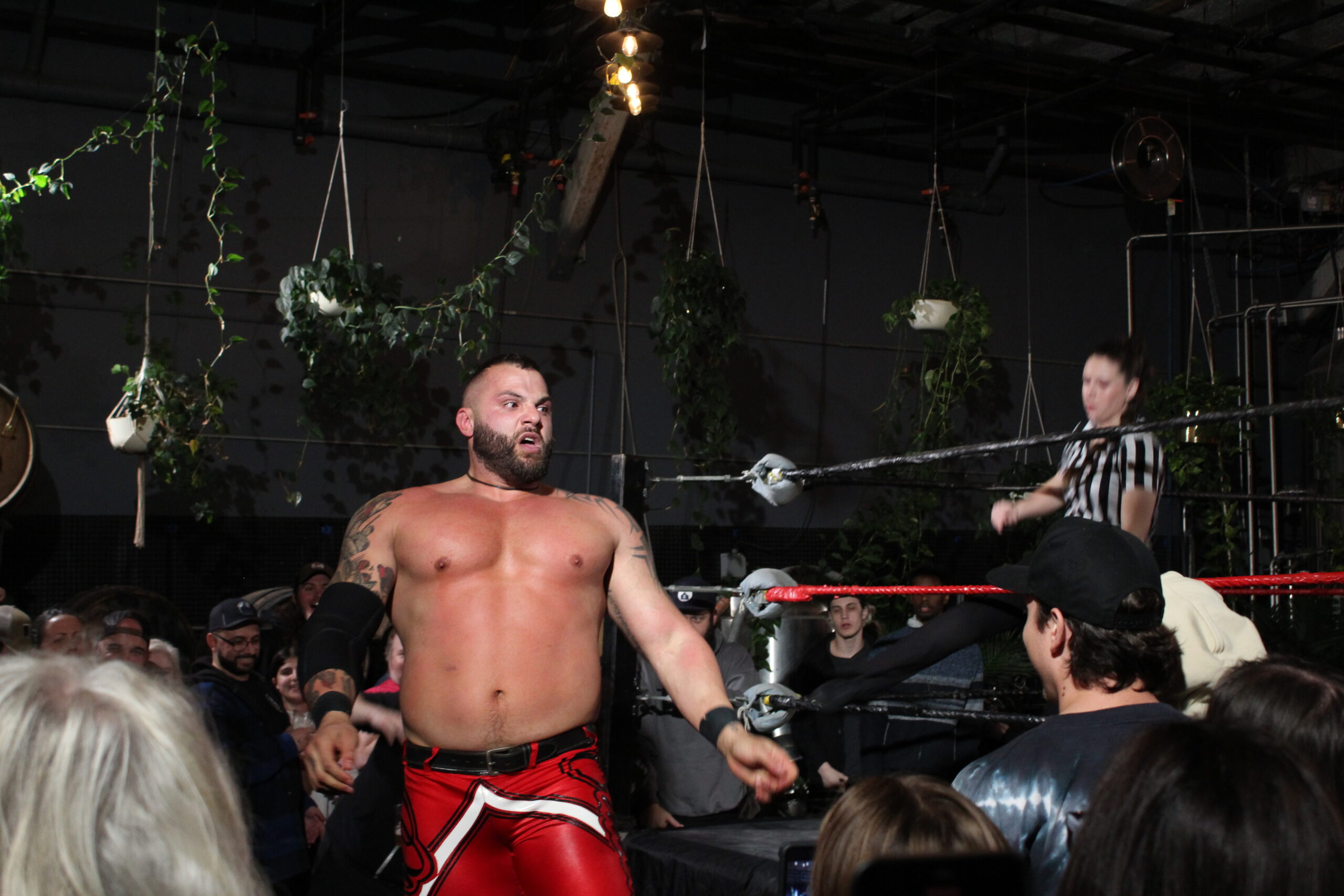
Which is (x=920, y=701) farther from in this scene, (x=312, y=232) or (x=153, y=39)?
(x=153, y=39)

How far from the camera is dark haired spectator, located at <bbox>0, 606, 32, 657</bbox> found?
4.02 metres

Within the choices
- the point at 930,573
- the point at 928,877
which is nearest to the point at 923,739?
the point at 930,573

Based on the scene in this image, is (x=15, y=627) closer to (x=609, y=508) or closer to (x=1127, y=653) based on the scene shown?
(x=609, y=508)

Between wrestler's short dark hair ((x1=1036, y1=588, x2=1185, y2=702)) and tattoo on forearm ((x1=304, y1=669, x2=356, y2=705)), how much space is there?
1.19m

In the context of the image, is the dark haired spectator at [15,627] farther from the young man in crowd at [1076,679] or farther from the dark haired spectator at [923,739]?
the young man in crowd at [1076,679]

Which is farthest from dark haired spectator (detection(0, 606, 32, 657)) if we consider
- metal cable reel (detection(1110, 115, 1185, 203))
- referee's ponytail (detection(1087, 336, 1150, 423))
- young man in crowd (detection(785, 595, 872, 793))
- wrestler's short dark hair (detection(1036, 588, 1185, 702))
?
metal cable reel (detection(1110, 115, 1185, 203))

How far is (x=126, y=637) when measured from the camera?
3.20 m

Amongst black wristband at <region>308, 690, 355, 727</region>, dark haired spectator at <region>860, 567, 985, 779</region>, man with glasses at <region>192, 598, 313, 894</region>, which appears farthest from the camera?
dark haired spectator at <region>860, 567, 985, 779</region>

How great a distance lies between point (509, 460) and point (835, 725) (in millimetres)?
2104

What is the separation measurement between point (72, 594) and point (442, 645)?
3385 millimetres

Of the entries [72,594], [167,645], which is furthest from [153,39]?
[167,645]

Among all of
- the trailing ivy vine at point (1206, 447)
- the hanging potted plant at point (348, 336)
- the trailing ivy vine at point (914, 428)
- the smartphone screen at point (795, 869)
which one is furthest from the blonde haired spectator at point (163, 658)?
the trailing ivy vine at point (1206, 447)

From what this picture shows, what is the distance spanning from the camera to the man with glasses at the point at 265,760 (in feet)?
9.64

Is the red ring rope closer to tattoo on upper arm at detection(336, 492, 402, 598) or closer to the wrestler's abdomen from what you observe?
the wrestler's abdomen
